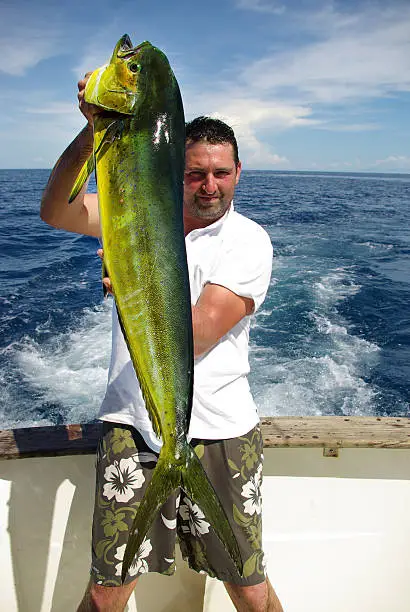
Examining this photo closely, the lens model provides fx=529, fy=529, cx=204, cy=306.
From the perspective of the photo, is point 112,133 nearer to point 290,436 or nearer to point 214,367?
point 214,367

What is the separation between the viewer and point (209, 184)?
73.0 inches

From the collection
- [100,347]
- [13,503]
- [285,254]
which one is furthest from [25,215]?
[13,503]

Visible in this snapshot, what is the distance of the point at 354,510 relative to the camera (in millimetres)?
2479

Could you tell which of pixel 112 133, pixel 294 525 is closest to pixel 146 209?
pixel 112 133

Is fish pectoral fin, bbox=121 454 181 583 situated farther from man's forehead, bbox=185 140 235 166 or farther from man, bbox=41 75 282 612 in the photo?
man's forehead, bbox=185 140 235 166

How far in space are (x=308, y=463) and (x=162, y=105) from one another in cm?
180

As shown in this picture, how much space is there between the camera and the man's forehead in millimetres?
1862

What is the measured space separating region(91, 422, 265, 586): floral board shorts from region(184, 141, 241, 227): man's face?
2.71 feet

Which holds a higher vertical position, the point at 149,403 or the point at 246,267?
the point at 246,267

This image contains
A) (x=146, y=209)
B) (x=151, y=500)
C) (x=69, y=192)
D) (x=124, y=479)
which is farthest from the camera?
(x=124, y=479)

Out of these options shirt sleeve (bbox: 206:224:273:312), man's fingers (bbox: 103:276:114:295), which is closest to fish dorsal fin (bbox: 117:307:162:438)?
man's fingers (bbox: 103:276:114:295)

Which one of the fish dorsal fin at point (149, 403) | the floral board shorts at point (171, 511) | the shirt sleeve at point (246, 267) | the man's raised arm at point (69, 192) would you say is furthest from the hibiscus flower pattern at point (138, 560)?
the man's raised arm at point (69, 192)

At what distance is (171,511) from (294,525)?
87 centimetres

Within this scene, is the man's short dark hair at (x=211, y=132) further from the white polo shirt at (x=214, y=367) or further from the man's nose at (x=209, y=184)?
the white polo shirt at (x=214, y=367)
